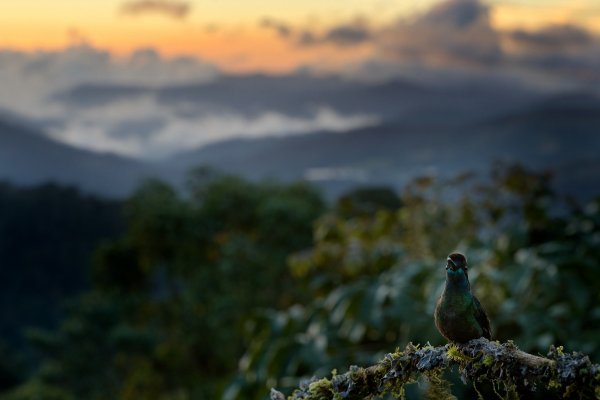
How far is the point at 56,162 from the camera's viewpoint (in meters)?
50.3

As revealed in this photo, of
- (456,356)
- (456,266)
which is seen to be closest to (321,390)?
(456,356)

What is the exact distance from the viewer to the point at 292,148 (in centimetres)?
5059

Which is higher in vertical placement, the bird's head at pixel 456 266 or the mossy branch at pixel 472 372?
the bird's head at pixel 456 266

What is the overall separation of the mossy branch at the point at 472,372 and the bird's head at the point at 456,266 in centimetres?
17

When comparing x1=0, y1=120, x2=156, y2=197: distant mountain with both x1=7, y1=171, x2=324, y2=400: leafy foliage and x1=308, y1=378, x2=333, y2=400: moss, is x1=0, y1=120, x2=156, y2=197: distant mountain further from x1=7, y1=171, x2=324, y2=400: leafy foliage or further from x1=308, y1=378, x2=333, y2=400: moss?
x1=308, y1=378, x2=333, y2=400: moss

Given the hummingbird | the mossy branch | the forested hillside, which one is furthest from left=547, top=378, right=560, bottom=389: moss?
the forested hillside

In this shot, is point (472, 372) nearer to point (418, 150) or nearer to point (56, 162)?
point (418, 150)

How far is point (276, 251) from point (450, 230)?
13193 mm

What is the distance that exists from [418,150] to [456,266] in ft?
125

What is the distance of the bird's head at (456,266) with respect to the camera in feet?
4.73

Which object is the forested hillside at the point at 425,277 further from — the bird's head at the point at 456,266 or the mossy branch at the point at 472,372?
the mossy branch at the point at 472,372

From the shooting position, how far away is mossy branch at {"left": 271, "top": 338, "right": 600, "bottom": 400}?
1.10m

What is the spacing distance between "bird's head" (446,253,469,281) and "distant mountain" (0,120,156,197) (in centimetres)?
4567

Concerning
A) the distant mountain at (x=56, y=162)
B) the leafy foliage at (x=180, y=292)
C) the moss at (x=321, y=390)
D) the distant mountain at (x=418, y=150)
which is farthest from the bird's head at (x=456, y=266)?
the distant mountain at (x=56, y=162)
